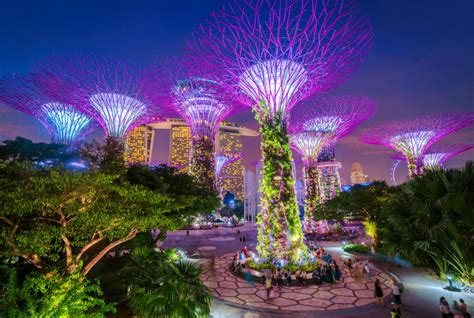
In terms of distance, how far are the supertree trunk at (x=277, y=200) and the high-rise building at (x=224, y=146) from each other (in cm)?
9575

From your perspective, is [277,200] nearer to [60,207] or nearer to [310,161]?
[60,207]

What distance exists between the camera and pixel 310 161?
3116 centimetres

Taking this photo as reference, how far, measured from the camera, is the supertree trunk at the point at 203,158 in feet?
121

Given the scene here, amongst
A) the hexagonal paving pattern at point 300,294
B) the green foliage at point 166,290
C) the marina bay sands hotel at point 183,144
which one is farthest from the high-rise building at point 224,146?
the green foliage at point 166,290

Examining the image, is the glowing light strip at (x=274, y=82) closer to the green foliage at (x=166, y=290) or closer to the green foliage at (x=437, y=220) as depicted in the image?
the green foliage at (x=437, y=220)

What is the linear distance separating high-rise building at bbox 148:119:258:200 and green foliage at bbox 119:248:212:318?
10275cm

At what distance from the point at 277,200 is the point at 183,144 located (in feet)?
362

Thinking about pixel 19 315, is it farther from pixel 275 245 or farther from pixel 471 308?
pixel 471 308

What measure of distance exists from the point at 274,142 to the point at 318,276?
25.2 feet

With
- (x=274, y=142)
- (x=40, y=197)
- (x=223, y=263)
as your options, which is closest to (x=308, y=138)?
(x=274, y=142)

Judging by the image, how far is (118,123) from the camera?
2756cm

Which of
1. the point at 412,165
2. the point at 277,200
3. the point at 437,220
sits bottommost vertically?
the point at 437,220

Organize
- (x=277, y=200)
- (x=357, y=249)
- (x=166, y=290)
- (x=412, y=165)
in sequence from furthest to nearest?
(x=412, y=165), (x=357, y=249), (x=277, y=200), (x=166, y=290)

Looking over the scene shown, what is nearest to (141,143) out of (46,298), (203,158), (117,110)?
(203,158)
